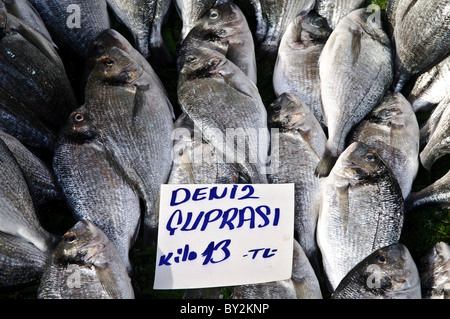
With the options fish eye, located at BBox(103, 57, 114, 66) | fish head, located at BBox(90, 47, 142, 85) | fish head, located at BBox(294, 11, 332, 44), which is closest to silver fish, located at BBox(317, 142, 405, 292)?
fish head, located at BBox(294, 11, 332, 44)

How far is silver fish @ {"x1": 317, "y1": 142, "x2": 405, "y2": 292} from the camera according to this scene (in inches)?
79.6

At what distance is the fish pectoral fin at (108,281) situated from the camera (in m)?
1.82

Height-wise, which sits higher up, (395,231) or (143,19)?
(143,19)

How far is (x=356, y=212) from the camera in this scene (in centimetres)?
205

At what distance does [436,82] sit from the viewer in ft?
8.05

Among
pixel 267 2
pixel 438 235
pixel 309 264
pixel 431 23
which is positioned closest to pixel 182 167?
pixel 309 264

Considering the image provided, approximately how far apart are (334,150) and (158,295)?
46.8 inches

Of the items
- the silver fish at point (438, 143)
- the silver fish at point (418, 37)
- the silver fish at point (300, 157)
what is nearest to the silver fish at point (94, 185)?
the silver fish at point (300, 157)

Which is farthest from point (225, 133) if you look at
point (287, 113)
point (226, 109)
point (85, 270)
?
point (85, 270)

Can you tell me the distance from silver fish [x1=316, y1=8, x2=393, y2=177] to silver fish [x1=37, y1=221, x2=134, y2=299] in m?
1.10

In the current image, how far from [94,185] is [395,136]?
1.60m

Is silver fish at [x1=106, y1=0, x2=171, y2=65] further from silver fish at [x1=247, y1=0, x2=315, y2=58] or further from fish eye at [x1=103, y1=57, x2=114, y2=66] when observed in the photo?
silver fish at [x1=247, y1=0, x2=315, y2=58]

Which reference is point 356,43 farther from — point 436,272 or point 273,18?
point 436,272
